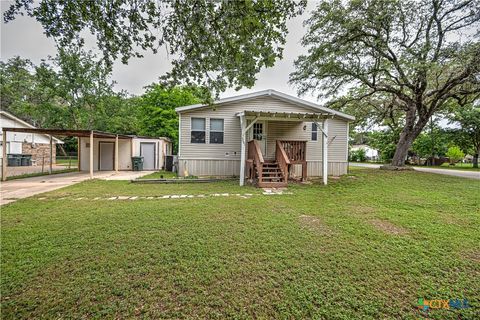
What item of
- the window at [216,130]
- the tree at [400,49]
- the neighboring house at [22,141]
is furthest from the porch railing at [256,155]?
the neighboring house at [22,141]

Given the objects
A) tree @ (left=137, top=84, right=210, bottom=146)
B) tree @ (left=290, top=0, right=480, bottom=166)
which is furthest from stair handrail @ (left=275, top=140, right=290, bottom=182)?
tree @ (left=137, top=84, right=210, bottom=146)

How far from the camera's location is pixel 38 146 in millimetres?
17578

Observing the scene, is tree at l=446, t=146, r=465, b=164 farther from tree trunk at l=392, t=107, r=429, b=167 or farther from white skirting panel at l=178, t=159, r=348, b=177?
white skirting panel at l=178, t=159, r=348, b=177

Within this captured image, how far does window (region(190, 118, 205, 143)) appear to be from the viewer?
31.8ft

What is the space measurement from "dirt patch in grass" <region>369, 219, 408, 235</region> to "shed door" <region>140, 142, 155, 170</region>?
44.1 feet

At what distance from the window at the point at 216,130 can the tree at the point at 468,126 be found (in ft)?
71.7

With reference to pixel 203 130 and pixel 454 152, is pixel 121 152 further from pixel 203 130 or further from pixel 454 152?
pixel 454 152

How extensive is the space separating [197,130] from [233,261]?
25.6ft

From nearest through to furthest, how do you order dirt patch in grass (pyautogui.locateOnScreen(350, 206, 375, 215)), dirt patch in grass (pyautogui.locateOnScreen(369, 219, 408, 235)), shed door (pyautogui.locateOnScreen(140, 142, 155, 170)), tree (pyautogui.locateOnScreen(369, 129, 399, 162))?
dirt patch in grass (pyautogui.locateOnScreen(369, 219, 408, 235)) → dirt patch in grass (pyautogui.locateOnScreen(350, 206, 375, 215)) → shed door (pyautogui.locateOnScreen(140, 142, 155, 170)) → tree (pyautogui.locateOnScreen(369, 129, 399, 162))

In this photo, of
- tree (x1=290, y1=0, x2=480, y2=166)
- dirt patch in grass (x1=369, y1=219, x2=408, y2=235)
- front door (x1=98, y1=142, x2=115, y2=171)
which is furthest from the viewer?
front door (x1=98, y1=142, x2=115, y2=171)

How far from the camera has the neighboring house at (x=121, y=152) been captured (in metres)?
13.6

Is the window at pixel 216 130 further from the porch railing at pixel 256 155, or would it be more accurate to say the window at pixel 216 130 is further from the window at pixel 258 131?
the window at pixel 258 131

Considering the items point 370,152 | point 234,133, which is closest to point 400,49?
point 234,133

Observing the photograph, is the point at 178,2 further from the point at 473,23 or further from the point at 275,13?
the point at 473,23
